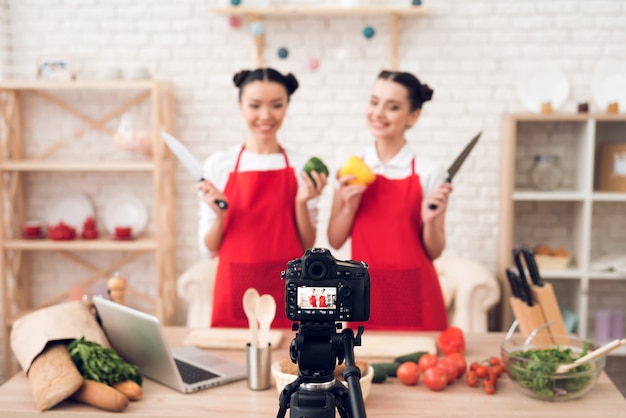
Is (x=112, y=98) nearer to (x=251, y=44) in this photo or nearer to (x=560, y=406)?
(x=251, y=44)

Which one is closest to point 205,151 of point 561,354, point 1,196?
point 1,196

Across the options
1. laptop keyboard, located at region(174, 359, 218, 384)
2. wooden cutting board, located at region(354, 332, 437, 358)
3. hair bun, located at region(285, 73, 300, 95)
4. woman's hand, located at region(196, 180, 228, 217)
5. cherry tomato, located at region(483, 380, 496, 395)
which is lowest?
laptop keyboard, located at region(174, 359, 218, 384)

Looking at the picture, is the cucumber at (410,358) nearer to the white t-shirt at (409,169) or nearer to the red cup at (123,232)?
the white t-shirt at (409,169)

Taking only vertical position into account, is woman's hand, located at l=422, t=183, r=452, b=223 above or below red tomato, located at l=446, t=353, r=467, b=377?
above

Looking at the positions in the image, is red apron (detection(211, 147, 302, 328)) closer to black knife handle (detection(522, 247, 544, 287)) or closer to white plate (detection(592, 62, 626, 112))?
black knife handle (detection(522, 247, 544, 287))

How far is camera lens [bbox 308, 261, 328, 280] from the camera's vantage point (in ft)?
3.80

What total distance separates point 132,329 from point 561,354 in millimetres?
1134

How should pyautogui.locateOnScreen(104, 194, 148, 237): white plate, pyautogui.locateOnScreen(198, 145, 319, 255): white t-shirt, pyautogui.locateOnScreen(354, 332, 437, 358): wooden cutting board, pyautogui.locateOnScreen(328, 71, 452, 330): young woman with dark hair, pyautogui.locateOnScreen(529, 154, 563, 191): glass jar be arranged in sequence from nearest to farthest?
pyautogui.locateOnScreen(354, 332, 437, 358): wooden cutting board → pyautogui.locateOnScreen(328, 71, 452, 330): young woman with dark hair → pyautogui.locateOnScreen(198, 145, 319, 255): white t-shirt → pyautogui.locateOnScreen(529, 154, 563, 191): glass jar → pyautogui.locateOnScreen(104, 194, 148, 237): white plate

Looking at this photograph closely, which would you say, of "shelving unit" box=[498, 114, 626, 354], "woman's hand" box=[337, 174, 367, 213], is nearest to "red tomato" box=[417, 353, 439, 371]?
"woman's hand" box=[337, 174, 367, 213]

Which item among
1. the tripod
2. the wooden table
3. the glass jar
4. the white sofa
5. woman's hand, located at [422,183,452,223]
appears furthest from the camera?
the glass jar

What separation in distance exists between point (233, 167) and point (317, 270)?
1.52 metres

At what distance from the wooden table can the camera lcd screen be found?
0.57m

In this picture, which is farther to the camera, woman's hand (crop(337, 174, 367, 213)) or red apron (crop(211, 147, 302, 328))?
red apron (crop(211, 147, 302, 328))

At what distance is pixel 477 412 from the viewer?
162 cm
